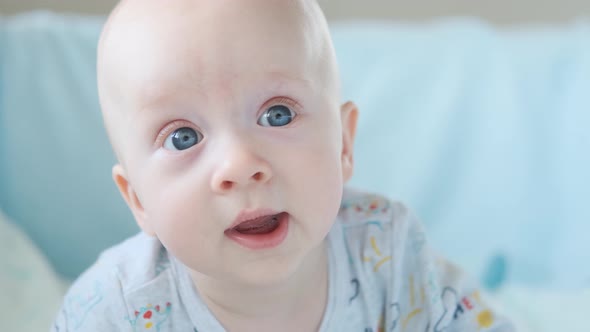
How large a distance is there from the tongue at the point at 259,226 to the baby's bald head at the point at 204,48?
0.38 ft

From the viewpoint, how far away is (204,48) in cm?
60

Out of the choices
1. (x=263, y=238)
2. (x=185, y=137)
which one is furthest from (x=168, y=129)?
(x=263, y=238)

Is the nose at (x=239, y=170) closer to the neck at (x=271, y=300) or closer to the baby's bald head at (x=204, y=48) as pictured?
the baby's bald head at (x=204, y=48)

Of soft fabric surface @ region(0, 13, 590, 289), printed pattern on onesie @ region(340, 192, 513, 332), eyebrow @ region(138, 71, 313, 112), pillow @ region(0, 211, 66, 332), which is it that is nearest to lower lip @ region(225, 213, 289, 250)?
eyebrow @ region(138, 71, 313, 112)

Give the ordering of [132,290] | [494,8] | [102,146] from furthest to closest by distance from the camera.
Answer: [494,8], [102,146], [132,290]

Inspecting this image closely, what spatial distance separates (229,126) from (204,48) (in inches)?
2.6

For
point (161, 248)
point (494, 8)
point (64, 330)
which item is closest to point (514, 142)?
point (494, 8)

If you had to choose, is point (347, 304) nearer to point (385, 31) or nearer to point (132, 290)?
point (132, 290)

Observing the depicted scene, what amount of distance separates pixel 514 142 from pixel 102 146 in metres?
0.71

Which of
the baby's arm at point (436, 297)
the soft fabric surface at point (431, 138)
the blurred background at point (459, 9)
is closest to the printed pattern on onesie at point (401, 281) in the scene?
the baby's arm at point (436, 297)

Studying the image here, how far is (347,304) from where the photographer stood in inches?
32.2

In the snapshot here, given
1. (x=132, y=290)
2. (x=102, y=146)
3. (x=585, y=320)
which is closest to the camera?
(x=132, y=290)

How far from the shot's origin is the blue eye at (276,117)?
62cm

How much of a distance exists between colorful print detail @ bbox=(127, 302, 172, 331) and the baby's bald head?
212mm
